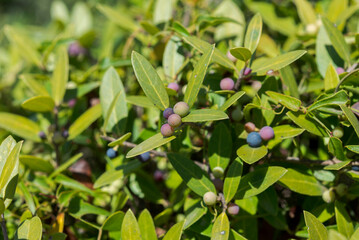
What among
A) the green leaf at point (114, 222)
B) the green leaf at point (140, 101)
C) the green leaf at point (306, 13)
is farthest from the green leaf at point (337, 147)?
the green leaf at point (306, 13)

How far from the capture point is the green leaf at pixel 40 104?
1156mm

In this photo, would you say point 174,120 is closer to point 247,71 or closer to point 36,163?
point 247,71

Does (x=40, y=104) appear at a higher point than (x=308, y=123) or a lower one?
lower

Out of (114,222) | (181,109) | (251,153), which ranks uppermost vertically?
(181,109)

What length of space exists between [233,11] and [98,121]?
71 centimetres

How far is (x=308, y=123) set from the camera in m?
0.91

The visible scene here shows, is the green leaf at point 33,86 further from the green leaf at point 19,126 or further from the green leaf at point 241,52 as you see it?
the green leaf at point 241,52

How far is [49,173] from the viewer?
124cm

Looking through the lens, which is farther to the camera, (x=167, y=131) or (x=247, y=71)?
(x=247, y=71)

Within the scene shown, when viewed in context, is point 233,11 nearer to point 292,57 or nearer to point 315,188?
point 292,57

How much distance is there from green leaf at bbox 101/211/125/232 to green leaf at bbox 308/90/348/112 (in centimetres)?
56

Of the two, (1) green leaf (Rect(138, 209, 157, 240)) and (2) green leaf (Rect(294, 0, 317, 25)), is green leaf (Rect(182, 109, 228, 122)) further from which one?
(2) green leaf (Rect(294, 0, 317, 25))

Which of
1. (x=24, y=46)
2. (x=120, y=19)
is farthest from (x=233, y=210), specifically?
(x=24, y=46)

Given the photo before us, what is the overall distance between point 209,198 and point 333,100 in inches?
14.1
